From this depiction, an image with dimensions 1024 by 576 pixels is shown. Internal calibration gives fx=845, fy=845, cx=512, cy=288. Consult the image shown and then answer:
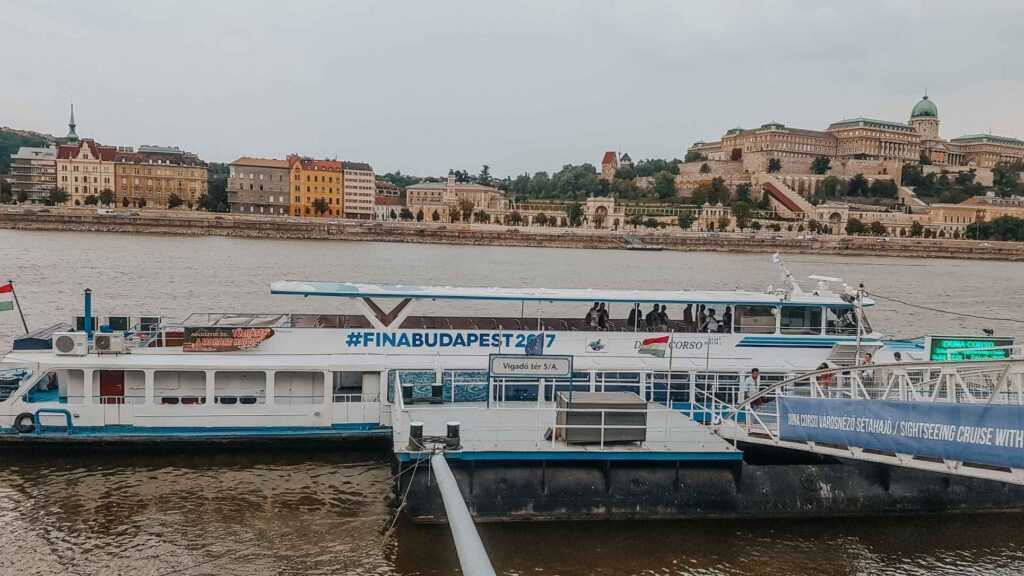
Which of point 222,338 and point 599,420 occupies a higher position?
point 222,338

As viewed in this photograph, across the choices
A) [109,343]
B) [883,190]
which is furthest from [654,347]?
[883,190]

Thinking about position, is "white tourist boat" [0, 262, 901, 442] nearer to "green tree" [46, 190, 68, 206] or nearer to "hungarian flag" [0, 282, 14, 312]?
"hungarian flag" [0, 282, 14, 312]

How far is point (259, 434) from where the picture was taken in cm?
1712

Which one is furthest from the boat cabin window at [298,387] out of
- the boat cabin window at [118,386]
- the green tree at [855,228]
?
the green tree at [855,228]

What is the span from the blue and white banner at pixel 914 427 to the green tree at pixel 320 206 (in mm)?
149521

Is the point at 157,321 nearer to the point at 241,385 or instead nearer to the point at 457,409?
the point at 241,385

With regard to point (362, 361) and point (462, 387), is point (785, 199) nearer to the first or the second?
point (462, 387)

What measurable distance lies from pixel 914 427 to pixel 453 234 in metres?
117

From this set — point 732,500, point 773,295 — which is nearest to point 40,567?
point 732,500

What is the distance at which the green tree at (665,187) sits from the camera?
7643 inches

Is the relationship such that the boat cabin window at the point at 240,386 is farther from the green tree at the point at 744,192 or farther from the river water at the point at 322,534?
the green tree at the point at 744,192

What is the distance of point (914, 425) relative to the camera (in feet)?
41.3

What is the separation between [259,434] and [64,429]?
369 cm

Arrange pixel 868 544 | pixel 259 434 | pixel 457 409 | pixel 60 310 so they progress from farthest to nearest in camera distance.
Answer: pixel 60 310
pixel 259 434
pixel 457 409
pixel 868 544
